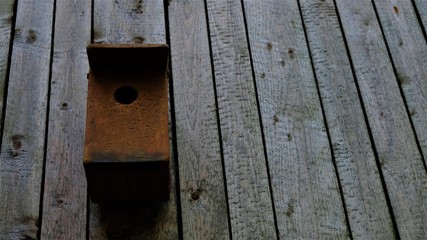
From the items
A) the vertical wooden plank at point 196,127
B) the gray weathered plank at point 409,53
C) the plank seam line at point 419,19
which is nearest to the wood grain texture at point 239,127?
the vertical wooden plank at point 196,127

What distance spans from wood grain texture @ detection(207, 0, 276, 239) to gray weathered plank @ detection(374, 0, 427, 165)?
0.47 meters

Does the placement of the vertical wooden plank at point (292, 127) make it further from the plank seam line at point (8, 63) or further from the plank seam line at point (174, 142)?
the plank seam line at point (8, 63)

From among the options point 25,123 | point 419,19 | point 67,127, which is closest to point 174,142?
point 67,127

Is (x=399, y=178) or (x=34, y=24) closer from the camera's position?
(x=399, y=178)

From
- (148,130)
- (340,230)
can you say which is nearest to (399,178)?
(340,230)

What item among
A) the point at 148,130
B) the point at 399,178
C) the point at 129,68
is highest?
the point at 129,68

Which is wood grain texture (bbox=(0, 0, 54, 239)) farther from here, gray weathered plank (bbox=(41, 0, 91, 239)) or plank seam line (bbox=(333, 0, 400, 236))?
plank seam line (bbox=(333, 0, 400, 236))

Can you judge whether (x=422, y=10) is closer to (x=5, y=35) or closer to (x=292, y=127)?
(x=292, y=127)

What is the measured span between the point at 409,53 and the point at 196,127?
74 centimetres

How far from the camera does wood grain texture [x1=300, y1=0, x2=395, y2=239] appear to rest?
1.80m

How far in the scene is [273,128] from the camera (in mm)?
1933

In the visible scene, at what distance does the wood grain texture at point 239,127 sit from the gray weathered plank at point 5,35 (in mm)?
634

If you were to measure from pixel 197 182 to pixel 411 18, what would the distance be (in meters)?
0.95

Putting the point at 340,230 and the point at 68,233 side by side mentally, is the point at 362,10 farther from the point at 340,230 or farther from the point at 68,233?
the point at 68,233
